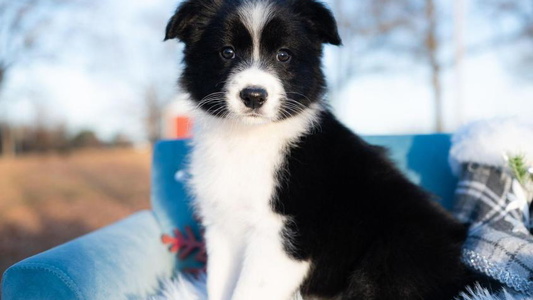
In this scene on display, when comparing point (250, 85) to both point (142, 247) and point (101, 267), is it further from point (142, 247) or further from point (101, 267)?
point (142, 247)

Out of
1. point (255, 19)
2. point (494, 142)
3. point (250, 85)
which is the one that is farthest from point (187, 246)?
point (494, 142)

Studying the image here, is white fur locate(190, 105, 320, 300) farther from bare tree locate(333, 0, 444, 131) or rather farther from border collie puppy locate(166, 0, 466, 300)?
bare tree locate(333, 0, 444, 131)

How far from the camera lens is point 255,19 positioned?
7.01 feet

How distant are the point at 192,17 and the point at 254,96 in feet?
2.25

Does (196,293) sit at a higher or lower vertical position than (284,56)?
lower

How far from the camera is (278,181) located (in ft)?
7.14

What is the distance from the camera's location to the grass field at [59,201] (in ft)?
20.1

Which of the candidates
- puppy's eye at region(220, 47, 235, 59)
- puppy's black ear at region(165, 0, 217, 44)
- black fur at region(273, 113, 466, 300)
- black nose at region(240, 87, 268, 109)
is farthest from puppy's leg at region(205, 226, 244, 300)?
puppy's black ear at region(165, 0, 217, 44)

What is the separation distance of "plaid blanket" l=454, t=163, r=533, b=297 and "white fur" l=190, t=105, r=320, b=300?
881 millimetres

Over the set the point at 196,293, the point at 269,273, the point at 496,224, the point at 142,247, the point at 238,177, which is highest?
the point at 238,177

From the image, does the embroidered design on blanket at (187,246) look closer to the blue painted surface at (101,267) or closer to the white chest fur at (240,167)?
the blue painted surface at (101,267)

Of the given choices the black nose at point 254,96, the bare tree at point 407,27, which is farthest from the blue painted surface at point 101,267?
the bare tree at point 407,27

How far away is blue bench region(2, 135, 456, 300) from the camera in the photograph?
6.70ft

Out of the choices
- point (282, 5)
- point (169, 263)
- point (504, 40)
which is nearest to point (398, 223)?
point (282, 5)
